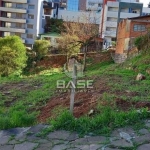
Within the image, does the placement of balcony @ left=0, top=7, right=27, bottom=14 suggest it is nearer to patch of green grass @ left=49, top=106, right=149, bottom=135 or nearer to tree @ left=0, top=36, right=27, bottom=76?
tree @ left=0, top=36, right=27, bottom=76

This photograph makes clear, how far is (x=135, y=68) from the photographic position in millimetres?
10445

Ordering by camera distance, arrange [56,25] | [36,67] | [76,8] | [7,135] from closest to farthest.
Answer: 1. [7,135]
2. [36,67]
3. [56,25]
4. [76,8]

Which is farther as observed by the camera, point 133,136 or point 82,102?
point 82,102

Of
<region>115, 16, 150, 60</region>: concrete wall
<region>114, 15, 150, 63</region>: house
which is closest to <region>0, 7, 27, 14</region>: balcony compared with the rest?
<region>115, 16, 150, 60</region>: concrete wall

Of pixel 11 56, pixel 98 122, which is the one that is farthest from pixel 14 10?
pixel 98 122

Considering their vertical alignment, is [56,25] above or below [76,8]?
below

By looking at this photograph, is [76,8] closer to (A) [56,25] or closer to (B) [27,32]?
(A) [56,25]

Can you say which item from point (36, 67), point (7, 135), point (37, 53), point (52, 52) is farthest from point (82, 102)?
point (52, 52)

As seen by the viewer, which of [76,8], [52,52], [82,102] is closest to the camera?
[82,102]

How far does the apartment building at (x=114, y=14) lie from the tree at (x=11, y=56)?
2312 cm

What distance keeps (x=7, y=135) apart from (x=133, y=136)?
1542mm

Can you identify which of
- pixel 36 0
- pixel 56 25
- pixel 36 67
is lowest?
pixel 36 67

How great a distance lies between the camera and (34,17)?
4012 centimetres

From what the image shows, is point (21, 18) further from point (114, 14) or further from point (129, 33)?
point (129, 33)
